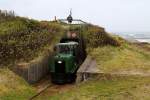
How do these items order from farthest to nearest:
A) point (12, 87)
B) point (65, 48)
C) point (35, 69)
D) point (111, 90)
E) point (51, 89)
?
point (65, 48), point (35, 69), point (51, 89), point (12, 87), point (111, 90)

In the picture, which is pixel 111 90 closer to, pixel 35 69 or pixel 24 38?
pixel 35 69

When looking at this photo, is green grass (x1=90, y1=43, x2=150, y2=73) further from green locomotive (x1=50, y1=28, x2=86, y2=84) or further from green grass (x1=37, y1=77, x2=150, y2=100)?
green grass (x1=37, y1=77, x2=150, y2=100)

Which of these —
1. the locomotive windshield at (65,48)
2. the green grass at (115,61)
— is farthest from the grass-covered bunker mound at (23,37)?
the green grass at (115,61)

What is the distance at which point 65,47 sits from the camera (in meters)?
30.9

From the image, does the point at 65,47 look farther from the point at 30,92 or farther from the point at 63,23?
the point at 63,23

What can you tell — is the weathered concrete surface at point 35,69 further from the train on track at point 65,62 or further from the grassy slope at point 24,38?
the train on track at point 65,62

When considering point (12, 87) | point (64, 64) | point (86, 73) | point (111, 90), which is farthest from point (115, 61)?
point (12, 87)

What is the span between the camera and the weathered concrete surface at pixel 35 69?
90.5ft

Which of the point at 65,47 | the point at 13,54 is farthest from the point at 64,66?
the point at 13,54

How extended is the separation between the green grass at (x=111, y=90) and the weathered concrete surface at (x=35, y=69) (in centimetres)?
408

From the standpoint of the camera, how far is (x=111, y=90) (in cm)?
2272

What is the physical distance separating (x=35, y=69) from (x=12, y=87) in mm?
5068

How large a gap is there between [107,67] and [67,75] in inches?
129

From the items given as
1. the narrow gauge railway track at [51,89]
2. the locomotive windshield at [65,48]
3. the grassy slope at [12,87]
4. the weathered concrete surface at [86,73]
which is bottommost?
the narrow gauge railway track at [51,89]
